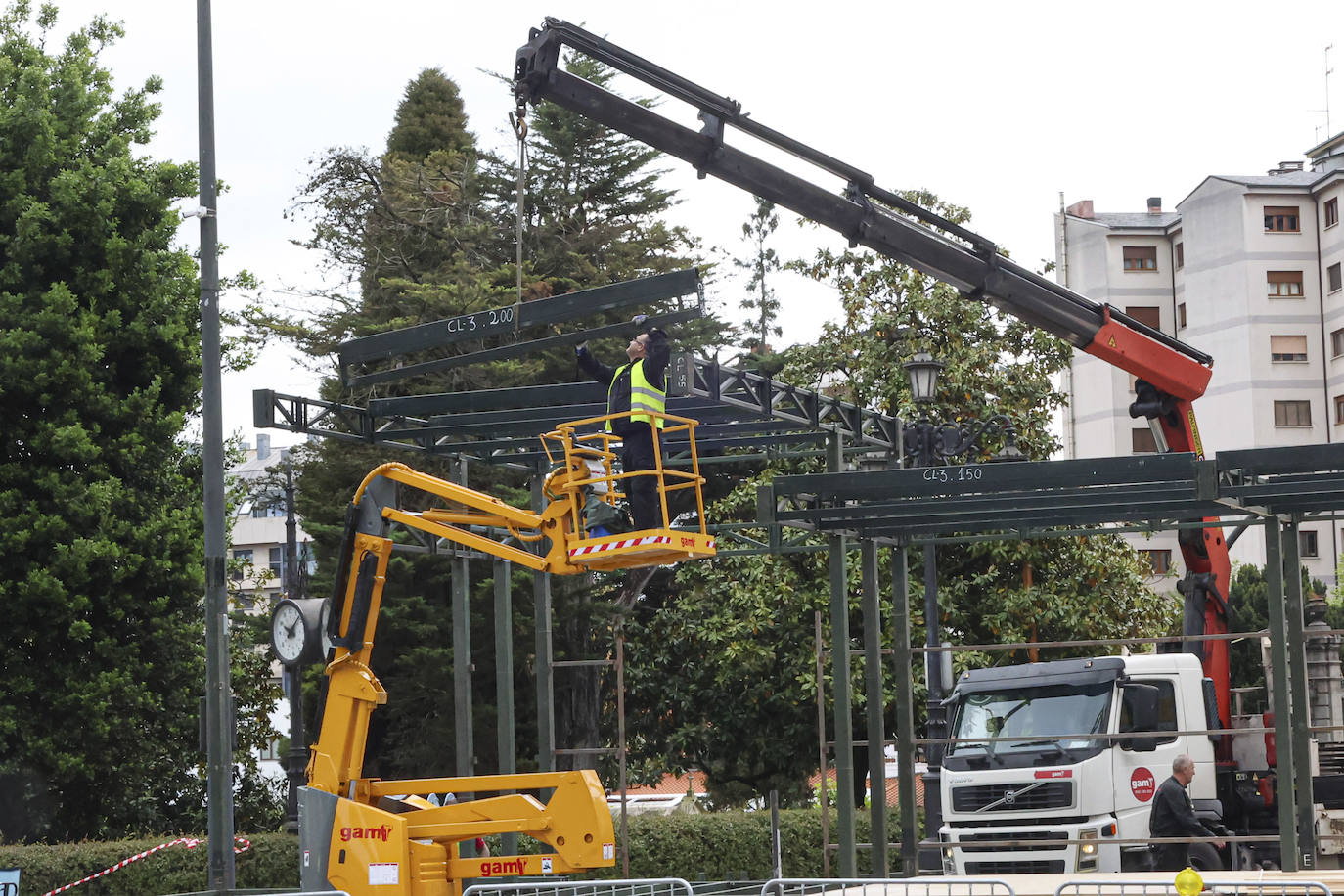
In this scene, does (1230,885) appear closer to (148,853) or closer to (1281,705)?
(1281,705)

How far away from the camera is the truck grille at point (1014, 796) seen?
16.9 m

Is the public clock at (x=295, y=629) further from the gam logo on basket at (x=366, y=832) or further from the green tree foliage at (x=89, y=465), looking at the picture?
the green tree foliage at (x=89, y=465)

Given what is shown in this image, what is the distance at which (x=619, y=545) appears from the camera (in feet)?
42.2

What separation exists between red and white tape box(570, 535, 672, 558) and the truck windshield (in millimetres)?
5706

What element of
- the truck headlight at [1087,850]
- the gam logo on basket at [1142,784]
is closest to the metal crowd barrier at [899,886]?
the truck headlight at [1087,850]

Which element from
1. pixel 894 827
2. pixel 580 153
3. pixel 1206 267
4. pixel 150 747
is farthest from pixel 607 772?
pixel 1206 267

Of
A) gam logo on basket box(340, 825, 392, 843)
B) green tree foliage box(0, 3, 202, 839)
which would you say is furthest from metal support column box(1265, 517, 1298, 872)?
green tree foliage box(0, 3, 202, 839)

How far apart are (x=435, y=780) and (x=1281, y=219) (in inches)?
2299

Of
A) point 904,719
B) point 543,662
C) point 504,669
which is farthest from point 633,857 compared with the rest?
point 904,719

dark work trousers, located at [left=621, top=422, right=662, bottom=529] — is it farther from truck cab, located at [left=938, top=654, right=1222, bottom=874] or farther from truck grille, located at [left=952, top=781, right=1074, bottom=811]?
truck grille, located at [left=952, top=781, right=1074, bottom=811]

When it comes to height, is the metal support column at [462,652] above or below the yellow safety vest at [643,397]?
below

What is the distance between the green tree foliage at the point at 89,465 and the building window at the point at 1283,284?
49.8m

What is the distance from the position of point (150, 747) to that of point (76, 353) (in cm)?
644

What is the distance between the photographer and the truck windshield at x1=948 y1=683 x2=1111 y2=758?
17156 millimetres
